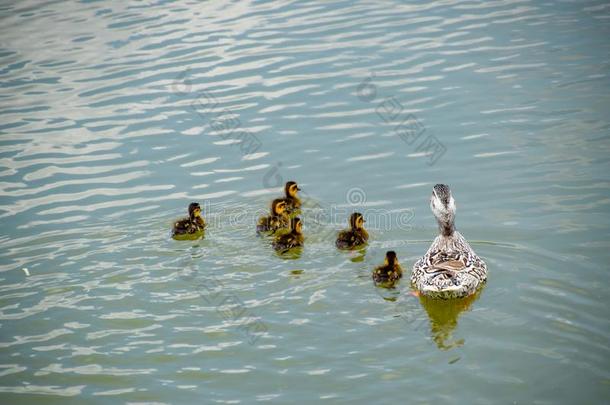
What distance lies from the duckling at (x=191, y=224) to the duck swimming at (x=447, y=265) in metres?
2.24

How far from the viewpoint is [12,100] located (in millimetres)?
13258

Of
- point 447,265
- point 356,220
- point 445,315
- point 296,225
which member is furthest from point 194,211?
point 445,315

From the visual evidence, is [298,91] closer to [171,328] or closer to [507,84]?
[507,84]

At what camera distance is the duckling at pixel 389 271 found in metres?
7.47

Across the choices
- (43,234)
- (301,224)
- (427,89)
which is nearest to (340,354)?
(301,224)

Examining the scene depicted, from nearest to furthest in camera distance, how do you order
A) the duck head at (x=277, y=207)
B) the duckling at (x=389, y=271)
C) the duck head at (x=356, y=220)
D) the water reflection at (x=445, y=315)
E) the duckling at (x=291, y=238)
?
Answer: 1. the water reflection at (x=445, y=315)
2. the duckling at (x=389, y=271)
3. the duckling at (x=291, y=238)
4. the duck head at (x=356, y=220)
5. the duck head at (x=277, y=207)

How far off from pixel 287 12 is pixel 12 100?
222 inches

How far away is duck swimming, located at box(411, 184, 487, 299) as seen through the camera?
23.7 ft

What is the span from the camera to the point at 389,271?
24.6ft

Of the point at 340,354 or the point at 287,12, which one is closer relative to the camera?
the point at 340,354

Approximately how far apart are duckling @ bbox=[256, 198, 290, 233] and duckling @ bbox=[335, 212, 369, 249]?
29.4 inches

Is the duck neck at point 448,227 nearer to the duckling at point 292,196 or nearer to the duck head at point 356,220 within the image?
the duck head at point 356,220

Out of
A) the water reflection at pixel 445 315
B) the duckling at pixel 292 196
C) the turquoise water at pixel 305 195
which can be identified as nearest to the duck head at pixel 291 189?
the duckling at pixel 292 196

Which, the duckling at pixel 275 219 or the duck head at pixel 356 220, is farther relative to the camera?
the duckling at pixel 275 219
